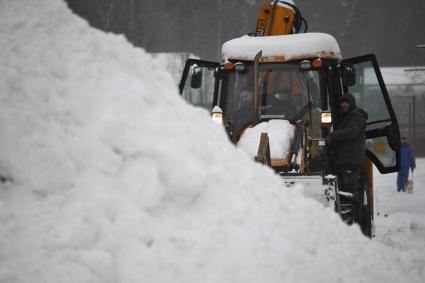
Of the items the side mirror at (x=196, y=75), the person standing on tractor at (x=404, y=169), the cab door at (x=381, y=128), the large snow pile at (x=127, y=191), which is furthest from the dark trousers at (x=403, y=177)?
the large snow pile at (x=127, y=191)

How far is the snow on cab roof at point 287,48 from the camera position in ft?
20.8

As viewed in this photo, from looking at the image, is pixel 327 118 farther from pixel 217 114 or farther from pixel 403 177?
pixel 403 177

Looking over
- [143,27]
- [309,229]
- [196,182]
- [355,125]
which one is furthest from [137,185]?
[143,27]

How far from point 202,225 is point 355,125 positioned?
11.6 ft

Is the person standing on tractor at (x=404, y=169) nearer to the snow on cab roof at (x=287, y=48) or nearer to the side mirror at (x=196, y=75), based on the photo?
the snow on cab roof at (x=287, y=48)

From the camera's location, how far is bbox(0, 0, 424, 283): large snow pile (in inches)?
121

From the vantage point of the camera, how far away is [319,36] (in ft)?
21.1

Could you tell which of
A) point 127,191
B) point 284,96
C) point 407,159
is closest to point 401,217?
point 284,96

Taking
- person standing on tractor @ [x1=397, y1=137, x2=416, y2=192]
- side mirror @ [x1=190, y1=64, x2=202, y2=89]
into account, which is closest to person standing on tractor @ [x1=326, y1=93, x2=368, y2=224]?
side mirror @ [x1=190, y1=64, x2=202, y2=89]

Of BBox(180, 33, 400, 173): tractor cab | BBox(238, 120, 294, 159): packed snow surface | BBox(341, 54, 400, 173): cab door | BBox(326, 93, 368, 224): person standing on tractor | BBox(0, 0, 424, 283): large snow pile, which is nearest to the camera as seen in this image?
BBox(0, 0, 424, 283): large snow pile

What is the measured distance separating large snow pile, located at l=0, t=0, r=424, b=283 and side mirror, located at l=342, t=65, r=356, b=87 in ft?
9.02

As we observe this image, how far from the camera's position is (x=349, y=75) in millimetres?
6406

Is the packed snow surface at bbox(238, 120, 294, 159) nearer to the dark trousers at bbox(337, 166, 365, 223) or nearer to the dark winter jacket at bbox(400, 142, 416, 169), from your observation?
the dark trousers at bbox(337, 166, 365, 223)

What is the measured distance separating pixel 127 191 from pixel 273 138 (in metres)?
2.75
